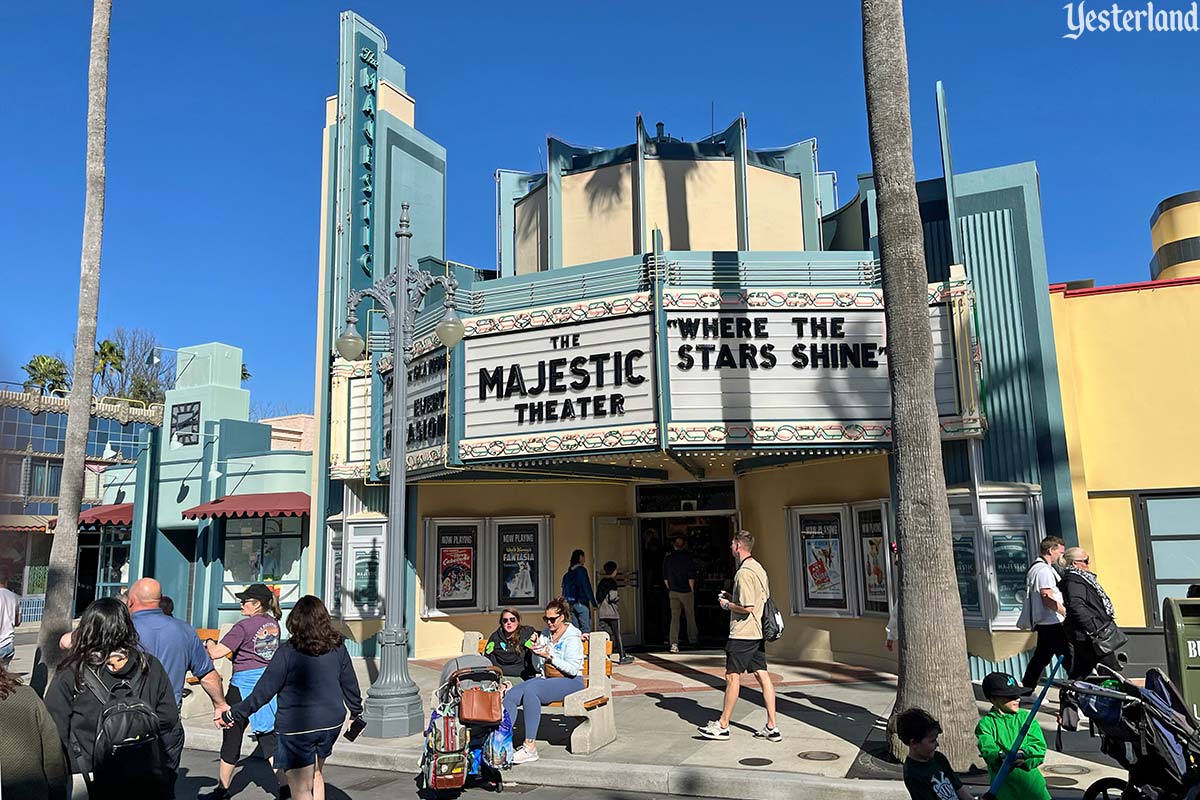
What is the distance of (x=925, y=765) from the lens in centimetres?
449

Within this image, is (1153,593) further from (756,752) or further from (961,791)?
(961,791)

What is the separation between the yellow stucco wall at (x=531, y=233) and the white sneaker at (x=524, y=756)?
9.91 meters

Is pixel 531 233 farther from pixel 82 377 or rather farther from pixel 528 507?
pixel 82 377

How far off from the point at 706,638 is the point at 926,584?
865 centimetres

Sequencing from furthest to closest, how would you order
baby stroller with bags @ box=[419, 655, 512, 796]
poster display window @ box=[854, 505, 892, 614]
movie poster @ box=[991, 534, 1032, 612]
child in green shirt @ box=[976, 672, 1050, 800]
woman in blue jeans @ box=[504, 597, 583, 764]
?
poster display window @ box=[854, 505, 892, 614] → movie poster @ box=[991, 534, 1032, 612] → woman in blue jeans @ box=[504, 597, 583, 764] → baby stroller with bags @ box=[419, 655, 512, 796] → child in green shirt @ box=[976, 672, 1050, 800]

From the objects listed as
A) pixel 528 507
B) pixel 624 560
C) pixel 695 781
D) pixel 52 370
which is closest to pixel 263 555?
pixel 528 507

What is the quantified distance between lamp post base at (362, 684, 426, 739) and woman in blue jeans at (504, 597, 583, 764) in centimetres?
143

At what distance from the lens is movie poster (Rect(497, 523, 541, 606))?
16.1 meters

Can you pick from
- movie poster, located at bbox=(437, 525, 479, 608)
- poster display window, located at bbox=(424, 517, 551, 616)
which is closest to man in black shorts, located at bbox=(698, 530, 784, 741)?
poster display window, located at bbox=(424, 517, 551, 616)

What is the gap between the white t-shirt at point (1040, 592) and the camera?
8.87 metres

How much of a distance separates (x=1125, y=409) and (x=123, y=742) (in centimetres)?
1205

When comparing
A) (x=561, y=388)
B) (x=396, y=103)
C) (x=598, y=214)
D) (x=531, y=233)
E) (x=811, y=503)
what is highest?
(x=396, y=103)

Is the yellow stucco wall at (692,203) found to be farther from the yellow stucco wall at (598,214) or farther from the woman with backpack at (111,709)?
the woman with backpack at (111,709)

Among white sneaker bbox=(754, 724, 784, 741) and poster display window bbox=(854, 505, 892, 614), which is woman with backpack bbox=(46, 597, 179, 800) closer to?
white sneaker bbox=(754, 724, 784, 741)
